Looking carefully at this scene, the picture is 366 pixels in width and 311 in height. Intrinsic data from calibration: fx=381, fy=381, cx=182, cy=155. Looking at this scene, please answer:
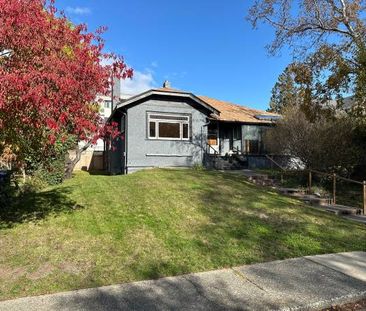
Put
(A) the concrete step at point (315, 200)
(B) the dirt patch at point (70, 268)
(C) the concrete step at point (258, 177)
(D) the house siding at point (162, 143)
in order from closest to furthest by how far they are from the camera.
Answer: (B) the dirt patch at point (70, 268) → (A) the concrete step at point (315, 200) → (C) the concrete step at point (258, 177) → (D) the house siding at point (162, 143)

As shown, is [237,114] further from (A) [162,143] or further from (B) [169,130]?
(A) [162,143]

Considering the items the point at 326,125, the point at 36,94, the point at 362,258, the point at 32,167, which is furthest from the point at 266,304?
the point at 326,125

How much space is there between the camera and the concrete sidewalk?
4.91 meters

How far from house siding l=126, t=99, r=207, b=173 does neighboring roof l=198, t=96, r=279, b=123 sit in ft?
11.3

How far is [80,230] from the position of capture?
26.4 ft

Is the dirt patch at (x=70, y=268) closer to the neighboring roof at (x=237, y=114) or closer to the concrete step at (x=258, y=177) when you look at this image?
the concrete step at (x=258, y=177)

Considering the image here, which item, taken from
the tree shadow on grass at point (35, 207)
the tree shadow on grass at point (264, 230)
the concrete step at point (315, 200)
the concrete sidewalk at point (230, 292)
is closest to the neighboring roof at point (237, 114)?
the concrete step at point (315, 200)

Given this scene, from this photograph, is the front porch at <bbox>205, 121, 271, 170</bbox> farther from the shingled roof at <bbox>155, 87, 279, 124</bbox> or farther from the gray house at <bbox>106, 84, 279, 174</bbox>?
the gray house at <bbox>106, 84, 279, 174</bbox>

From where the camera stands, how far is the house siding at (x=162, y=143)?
18.7 metres

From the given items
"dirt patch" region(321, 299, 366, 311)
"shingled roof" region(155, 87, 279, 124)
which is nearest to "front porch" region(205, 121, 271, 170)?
"shingled roof" region(155, 87, 279, 124)

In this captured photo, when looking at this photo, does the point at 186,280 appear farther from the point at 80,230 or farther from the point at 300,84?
the point at 300,84

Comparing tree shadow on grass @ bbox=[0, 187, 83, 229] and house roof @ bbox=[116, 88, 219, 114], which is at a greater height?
house roof @ bbox=[116, 88, 219, 114]

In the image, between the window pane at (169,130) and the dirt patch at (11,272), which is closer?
the dirt patch at (11,272)

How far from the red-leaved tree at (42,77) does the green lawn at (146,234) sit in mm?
2015
